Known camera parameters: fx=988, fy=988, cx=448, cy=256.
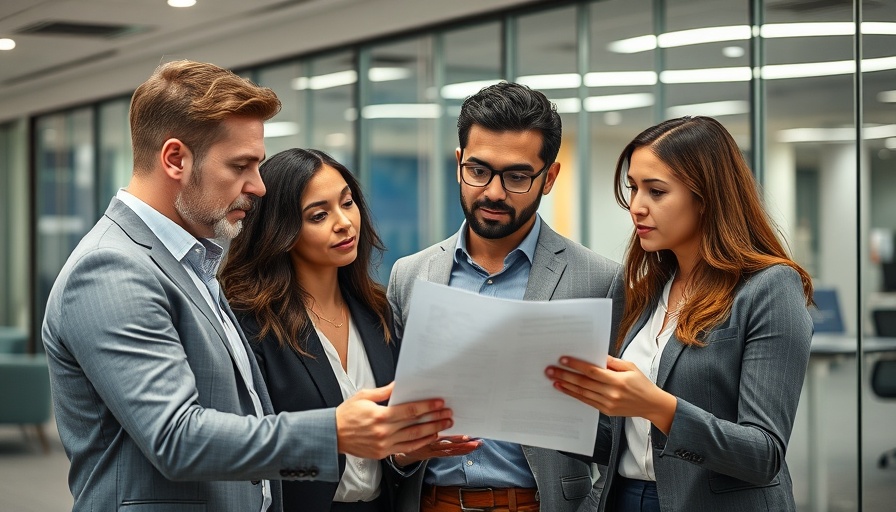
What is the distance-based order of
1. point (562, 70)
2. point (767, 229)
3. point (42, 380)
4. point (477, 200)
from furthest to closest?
1. point (42, 380)
2. point (562, 70)
3. point (477, 200)
4. point (767, 229)

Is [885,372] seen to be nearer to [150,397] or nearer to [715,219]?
[715,219]

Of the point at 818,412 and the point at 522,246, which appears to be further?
the point at 818,412

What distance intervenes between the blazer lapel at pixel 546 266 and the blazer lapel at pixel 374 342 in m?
0.43

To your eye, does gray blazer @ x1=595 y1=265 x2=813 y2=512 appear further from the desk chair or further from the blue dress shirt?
the desk chair

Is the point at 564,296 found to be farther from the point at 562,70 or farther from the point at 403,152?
the point at 403,152

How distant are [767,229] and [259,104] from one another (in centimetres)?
132

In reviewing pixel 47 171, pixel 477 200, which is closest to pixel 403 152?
pixel 477 200

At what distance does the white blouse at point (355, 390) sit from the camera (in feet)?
8.69

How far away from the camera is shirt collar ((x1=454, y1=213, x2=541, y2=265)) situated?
2930 mm

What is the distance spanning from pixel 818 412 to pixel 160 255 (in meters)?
4.35

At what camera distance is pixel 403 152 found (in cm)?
784

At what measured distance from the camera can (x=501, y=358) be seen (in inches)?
80.4

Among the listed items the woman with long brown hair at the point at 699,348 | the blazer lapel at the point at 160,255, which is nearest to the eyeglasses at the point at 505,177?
the woman with long brown hair at the point at 699,348

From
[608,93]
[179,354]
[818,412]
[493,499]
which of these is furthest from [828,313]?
[179,354]
